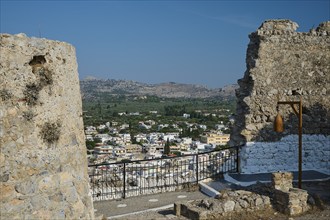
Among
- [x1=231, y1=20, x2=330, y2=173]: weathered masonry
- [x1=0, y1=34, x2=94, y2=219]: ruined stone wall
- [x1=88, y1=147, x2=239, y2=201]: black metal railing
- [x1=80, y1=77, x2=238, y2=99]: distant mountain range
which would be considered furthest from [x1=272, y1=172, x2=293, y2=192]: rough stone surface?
[x1=80, y1=77, x2=238, y2=99]: distant mountain range

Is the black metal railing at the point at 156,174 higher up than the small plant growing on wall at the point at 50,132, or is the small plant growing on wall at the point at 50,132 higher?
the small plant growing on wall at the point at 50,132

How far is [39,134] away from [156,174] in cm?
784

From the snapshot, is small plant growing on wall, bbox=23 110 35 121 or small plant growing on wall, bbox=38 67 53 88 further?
small plant growing on wall, bbox=38 67 53 88

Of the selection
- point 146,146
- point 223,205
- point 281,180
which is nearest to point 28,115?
point 223,205

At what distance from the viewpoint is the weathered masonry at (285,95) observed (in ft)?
42.9

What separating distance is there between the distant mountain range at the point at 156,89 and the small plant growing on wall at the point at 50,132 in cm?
14458

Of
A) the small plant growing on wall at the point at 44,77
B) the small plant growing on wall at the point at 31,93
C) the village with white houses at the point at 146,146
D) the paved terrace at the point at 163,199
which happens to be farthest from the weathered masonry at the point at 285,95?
the small plant growing on wall at the point at 31,93

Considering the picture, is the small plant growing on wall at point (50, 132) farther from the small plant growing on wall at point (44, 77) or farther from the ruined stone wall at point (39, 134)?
the small plant growing on wall at point (44, 77)

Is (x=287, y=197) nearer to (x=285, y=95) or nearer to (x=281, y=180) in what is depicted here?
(x=281, y=180)

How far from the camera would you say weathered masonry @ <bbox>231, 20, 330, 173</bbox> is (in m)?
13.1

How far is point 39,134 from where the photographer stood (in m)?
4.52

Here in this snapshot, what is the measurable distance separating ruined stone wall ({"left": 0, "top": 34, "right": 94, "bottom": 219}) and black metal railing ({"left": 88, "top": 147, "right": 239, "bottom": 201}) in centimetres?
582

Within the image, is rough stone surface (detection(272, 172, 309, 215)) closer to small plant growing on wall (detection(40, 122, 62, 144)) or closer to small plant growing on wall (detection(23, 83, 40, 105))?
small plant growing on wall (detection(40, 122, 62, 144))

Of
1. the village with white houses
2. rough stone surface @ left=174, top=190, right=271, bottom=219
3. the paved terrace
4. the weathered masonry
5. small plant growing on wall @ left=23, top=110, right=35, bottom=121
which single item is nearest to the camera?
small plant growing on wall @ left=23, top=110, right=35, bottom=121
